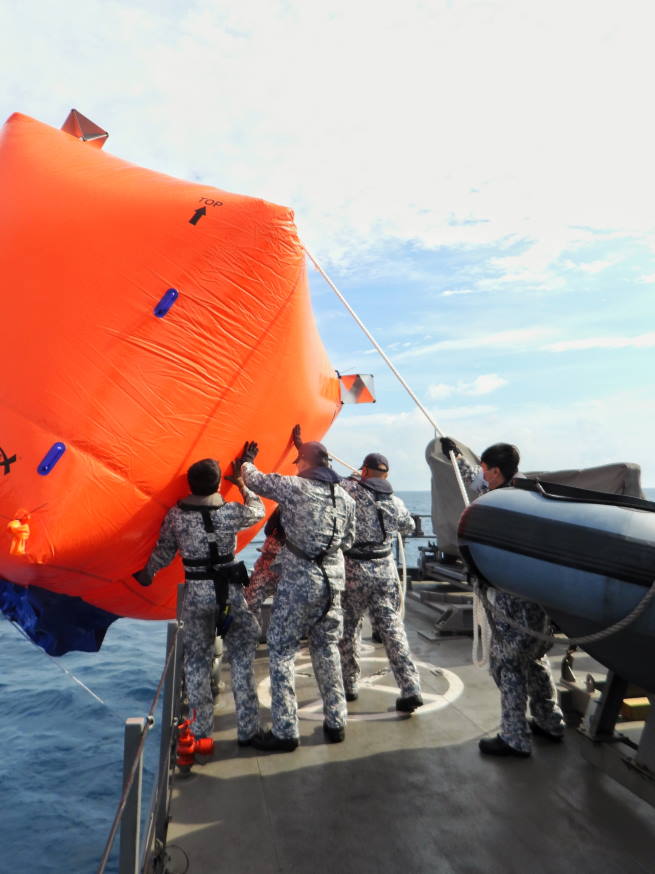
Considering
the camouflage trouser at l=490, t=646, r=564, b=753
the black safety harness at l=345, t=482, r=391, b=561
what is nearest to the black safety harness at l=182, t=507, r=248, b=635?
the black safety harness at l=345, t=482, r=391, b=561

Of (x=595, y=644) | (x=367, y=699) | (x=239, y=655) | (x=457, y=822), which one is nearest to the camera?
(x=595, y=644)

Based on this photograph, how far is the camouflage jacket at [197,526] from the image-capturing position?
13.1 feet

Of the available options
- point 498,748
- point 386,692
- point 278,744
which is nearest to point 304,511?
point 278,744

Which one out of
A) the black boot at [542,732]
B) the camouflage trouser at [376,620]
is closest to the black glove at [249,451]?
the camouflage trouser at [376,620]

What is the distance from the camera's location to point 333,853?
2912 millimetres

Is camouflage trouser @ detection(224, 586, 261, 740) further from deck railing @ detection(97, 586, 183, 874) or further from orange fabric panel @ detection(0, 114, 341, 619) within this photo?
orange fabric panel @ detection(0, 114, 341, 619)

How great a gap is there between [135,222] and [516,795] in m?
Result: 4.13

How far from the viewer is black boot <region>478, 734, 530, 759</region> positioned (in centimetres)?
388

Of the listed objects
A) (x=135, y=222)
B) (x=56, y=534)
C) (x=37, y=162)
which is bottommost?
(x=56, y=534)

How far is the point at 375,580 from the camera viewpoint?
4.85 meters

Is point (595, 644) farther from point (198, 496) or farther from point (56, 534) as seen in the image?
point (56, 534)

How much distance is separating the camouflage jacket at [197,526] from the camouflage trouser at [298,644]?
496mm

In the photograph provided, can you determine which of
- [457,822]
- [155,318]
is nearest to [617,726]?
[457,822]

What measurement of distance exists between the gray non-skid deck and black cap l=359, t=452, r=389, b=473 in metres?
1.98
